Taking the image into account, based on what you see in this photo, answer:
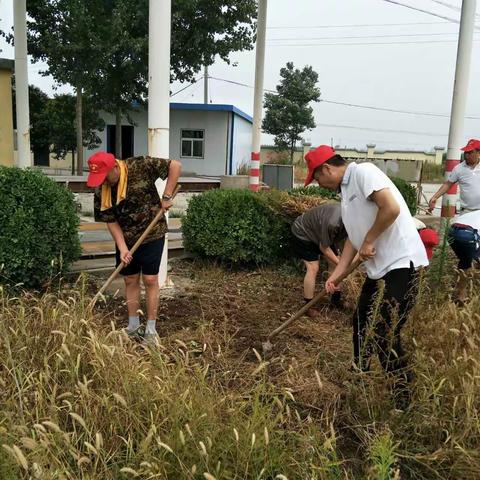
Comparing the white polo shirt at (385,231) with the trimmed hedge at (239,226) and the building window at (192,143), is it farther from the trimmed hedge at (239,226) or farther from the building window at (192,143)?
the building window at (192,143)

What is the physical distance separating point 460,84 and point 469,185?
10.2 feet

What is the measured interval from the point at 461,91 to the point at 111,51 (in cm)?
900

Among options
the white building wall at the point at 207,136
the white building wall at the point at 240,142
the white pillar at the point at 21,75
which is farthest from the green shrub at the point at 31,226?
the white building wall at the point at 240,142

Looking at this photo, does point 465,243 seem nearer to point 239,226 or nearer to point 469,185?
point 469,185

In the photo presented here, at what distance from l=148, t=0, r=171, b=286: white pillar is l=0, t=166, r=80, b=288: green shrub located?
977mm

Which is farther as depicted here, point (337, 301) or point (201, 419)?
point (337, 301)

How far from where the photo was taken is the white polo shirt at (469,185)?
5.25m

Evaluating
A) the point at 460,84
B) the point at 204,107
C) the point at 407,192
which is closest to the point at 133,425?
the point at 407,192

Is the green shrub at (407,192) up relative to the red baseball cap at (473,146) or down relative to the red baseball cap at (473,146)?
down

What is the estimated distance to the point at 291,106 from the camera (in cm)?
3044

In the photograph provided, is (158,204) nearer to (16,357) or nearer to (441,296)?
(16,357)

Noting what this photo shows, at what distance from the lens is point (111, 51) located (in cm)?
1333

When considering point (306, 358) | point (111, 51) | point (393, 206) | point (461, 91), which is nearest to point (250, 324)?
point (306, 358)

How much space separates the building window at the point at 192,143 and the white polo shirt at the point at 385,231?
2119 centimetres
